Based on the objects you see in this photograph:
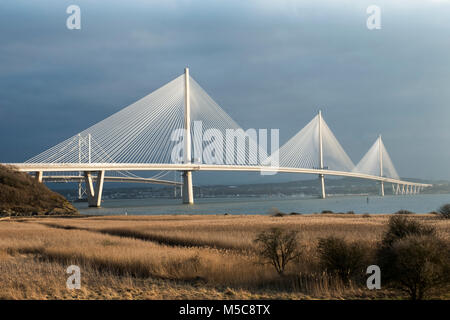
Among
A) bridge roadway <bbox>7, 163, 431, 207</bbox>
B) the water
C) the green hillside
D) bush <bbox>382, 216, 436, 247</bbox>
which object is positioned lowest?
the water

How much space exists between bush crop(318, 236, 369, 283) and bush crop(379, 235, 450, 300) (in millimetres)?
1260

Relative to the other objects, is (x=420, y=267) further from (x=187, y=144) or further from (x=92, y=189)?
(x=92, y=189)

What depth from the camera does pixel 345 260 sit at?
10.3m

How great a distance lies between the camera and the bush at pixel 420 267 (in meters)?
8.34

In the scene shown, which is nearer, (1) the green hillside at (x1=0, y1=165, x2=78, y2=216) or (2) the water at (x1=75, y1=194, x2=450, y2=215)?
(1) the green hillside at (x1=0, y1=165, x2=78, y2=216)

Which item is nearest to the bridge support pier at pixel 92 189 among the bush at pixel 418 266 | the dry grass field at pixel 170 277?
the dry grass field at pixel 170 277

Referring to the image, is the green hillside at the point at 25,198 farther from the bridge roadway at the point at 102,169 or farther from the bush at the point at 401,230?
the bush at the point at 401,230

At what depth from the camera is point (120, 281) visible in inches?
411

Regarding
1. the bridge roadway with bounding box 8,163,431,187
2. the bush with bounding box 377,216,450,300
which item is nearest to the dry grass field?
the bush with bounding box 377,216,450,300

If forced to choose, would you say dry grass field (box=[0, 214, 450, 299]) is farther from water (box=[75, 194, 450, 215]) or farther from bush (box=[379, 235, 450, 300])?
water (box=[75, 194, 450, 215])

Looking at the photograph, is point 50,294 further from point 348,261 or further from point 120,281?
point 348,261

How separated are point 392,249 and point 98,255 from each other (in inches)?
319

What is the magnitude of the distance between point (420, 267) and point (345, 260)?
2.09m

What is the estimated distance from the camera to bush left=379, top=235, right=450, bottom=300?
834 cm
